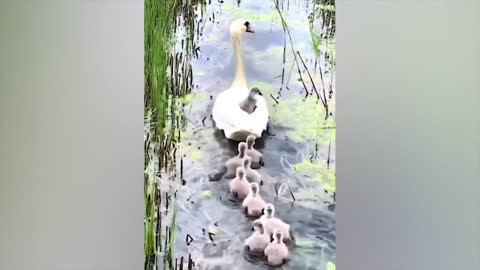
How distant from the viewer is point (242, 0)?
1207mm

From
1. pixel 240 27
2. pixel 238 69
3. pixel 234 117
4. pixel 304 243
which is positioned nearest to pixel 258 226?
pixel 304 243

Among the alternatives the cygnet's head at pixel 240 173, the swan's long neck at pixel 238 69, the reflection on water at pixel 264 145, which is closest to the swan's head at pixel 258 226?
the reflection on water at pixel 264 145

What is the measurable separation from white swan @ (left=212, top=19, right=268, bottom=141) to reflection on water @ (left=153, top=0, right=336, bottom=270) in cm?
2

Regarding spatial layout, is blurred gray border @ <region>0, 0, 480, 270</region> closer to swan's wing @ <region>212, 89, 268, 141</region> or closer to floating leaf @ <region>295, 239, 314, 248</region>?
floating leaf @ <region>295, 239, 314, 248</region>

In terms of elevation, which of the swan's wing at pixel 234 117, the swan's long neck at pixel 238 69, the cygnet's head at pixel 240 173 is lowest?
the cygnet's head at pixel 240 173

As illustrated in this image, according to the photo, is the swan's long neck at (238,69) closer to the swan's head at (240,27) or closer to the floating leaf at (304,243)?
the swan's head at (240,27)

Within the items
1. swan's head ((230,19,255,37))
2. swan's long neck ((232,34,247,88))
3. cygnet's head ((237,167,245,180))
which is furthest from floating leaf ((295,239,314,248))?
swan's head ((230,19,255,37))

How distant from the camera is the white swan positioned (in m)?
1.20

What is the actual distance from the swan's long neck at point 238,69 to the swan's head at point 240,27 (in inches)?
0.4

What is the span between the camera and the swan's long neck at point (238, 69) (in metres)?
1.20
